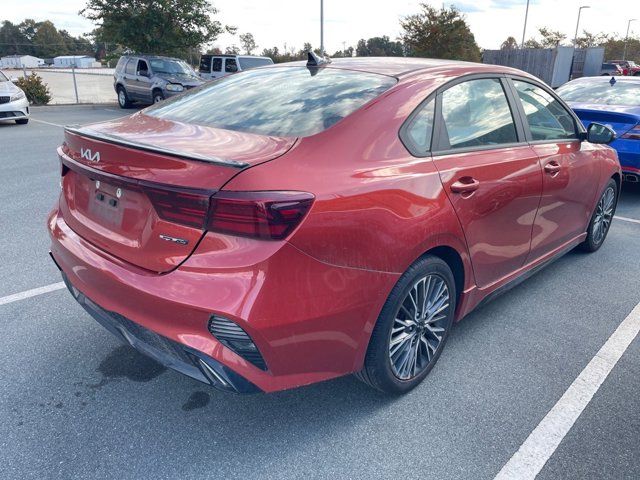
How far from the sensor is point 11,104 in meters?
12.6

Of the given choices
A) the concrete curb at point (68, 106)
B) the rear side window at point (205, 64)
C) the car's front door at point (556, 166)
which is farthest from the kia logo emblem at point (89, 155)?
the rear side window at point (205, 64)

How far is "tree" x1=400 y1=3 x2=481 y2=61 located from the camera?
2880 centimetres

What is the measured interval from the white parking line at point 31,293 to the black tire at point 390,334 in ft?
8.08

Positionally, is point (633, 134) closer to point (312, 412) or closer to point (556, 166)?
point (556, 166)

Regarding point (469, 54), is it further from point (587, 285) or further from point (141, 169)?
point (141, 169)

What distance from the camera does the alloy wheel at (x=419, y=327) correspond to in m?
2.59

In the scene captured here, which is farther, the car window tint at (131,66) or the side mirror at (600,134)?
the car window tint at (131,66)

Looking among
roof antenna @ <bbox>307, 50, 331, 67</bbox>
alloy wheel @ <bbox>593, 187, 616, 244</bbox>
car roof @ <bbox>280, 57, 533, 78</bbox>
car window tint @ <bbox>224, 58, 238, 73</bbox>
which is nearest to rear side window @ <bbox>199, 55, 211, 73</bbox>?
car window tint @ <bbox>224, 58, 238, 73</bbox>

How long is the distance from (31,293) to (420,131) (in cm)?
290

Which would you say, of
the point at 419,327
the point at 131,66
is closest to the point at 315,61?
the point at 419,327

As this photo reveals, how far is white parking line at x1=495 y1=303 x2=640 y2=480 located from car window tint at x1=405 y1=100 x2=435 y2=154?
4.75 ft

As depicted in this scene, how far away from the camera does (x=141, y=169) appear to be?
2.13 metres

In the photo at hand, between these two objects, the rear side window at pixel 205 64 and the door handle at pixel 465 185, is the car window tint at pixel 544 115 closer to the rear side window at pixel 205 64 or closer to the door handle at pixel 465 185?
the door handle at pixel 465 185

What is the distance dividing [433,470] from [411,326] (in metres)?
0.68
